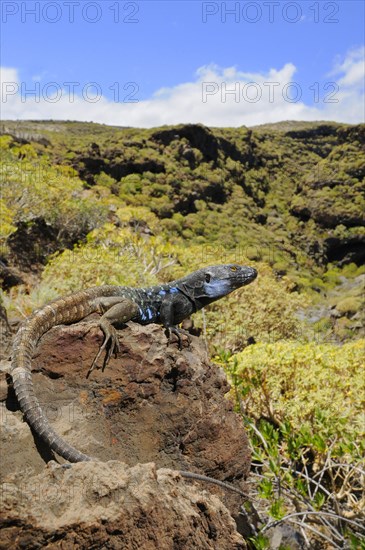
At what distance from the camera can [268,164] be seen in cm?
6406

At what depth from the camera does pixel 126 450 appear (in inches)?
130

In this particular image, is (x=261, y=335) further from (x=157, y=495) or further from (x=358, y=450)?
(x=157, y=495)

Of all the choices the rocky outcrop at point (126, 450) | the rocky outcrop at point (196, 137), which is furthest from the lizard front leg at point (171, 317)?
the rocky outcrop at point (196, 137)

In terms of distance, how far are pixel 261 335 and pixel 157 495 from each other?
30.6 ft

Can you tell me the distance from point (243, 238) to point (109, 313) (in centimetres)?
3778

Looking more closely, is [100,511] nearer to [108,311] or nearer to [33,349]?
[33,349]

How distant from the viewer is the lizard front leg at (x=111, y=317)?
11.5ft

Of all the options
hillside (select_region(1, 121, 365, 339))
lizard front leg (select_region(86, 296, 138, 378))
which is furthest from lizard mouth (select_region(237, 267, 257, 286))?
hillside (select_region(1, 121, 365, 339))

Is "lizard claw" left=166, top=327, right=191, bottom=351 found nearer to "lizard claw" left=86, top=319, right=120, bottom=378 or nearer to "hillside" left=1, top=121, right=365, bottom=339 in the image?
"lizard claw" left=86, top=319, right=120, bottom=378

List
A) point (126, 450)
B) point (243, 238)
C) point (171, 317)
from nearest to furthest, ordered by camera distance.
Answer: point (126, 450), point (171, 317), point (243, 238)

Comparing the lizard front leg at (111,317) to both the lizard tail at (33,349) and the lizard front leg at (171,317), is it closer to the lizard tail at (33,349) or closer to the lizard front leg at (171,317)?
the lizard tail at (33,349)

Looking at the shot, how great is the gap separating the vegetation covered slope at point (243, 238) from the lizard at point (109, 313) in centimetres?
181

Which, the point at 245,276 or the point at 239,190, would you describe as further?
the point at 239,190

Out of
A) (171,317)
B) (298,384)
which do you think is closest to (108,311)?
(171,317)
